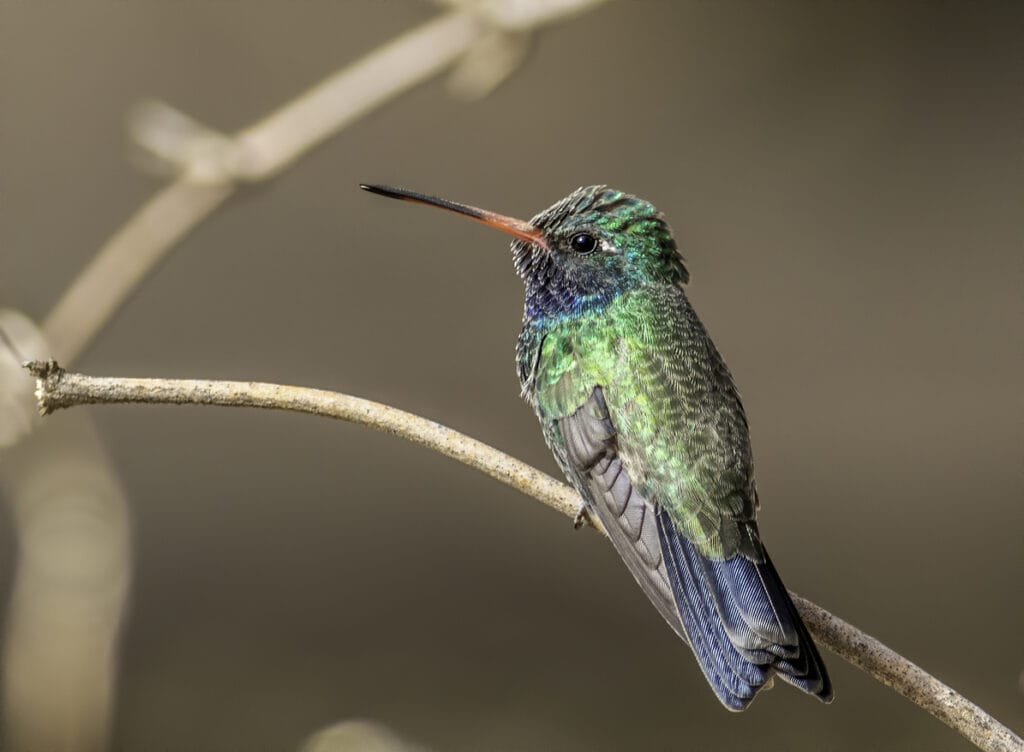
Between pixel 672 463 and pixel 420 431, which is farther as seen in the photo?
pixel 672 463

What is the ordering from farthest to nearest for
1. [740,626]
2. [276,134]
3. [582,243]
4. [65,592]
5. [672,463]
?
[65,592] → [276,134] → [582,243] → [672,463] → [740,626]

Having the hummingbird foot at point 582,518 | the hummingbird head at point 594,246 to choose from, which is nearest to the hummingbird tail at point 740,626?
the hummingbird foot at point 582,518

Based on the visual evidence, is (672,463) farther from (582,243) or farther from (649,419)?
(582,243)

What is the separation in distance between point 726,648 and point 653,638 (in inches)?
76.5

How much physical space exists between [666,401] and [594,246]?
25 centimetres

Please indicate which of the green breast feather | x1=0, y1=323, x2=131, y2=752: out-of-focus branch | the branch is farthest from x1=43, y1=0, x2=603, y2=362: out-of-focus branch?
the branch

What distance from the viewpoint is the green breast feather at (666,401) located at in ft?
4.62

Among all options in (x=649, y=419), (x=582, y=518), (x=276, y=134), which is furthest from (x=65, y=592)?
(x=649, y=419)

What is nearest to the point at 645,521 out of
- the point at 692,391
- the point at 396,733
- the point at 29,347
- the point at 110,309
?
the point at 692,391

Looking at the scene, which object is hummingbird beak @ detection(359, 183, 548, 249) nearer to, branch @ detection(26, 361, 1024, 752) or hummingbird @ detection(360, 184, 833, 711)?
hummingbird @ detection(360, 184, 833, 711)

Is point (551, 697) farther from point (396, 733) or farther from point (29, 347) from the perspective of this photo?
point (29, 347)

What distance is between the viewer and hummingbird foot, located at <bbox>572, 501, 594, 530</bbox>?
4.85 feet

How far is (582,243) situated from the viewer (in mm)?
1553

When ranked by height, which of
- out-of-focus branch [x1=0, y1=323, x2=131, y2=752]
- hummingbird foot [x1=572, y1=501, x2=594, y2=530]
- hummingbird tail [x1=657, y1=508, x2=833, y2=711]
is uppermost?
out-of-focus branch [x1=0, y1=323, x2=131, y2=752]
